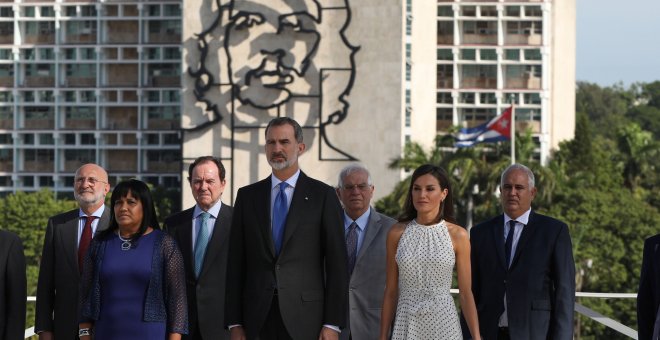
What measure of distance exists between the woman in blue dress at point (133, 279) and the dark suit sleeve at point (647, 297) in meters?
2.67

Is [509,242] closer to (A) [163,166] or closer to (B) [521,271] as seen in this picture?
(B) [521,271]

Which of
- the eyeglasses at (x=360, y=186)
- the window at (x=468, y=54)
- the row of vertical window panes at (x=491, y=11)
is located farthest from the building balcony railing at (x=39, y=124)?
the eyeglasses at (x=360, y=186)

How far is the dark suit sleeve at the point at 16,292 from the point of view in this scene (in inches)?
361

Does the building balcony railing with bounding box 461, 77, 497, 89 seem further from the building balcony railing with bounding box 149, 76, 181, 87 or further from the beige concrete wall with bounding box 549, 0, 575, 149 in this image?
the building balcony railing with bounding box 149, 76, 181, 87

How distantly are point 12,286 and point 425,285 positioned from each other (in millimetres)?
2635

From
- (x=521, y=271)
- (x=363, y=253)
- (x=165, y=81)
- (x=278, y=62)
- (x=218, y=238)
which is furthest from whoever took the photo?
(x=165, y=81)

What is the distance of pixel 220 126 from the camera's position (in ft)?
224

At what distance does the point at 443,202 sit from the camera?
8.79m

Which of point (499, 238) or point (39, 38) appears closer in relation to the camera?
point (499, 238)

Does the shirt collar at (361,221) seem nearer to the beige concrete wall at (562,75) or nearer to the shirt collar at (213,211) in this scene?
the shirt collar at (213,211)

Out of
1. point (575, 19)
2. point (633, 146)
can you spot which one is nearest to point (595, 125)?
point (575, 19)

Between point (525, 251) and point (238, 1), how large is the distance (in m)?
59.5

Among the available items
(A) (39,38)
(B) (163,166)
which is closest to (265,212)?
(B) (163,166)

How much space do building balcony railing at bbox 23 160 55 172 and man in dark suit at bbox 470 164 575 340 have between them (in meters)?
91.8
